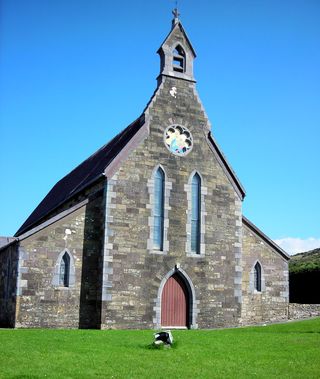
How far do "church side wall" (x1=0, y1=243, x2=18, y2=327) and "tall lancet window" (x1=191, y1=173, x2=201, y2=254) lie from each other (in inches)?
355

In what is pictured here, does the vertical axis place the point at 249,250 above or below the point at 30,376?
above

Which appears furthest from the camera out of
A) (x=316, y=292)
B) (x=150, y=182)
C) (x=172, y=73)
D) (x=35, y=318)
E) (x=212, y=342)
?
(x=316, y=292)

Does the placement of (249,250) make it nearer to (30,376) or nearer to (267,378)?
(267,378)

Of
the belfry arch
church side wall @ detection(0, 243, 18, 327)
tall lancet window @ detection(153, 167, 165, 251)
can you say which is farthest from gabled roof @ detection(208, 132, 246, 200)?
church side wall @ detection(0, 243, 18, 327)

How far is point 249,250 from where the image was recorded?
29.7 metres

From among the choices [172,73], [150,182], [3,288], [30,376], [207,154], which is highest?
[172,73]

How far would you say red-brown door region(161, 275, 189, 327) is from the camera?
85.7 feet

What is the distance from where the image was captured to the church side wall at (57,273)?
78.5 ft

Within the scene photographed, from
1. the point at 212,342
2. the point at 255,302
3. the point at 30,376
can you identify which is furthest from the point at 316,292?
the point at 30,376

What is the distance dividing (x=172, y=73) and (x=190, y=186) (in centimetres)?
632

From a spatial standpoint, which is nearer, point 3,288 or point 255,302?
point 3,288

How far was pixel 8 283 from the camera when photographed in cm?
2588

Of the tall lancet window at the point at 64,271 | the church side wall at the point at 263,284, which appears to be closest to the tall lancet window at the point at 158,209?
the tall lancet window at the point at 64,271

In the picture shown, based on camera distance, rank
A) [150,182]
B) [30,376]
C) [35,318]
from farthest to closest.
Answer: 1. [150,182]
2. [35,318]
3. [30,376]
